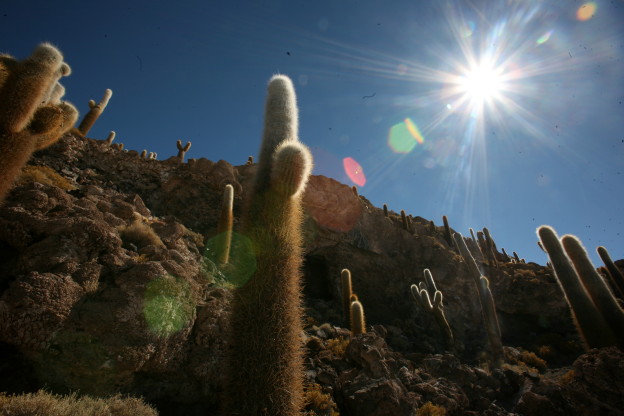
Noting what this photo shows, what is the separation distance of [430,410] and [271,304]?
4416 mm

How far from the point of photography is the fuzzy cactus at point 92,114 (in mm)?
13212

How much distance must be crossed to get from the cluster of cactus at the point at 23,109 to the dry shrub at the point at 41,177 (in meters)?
2.15

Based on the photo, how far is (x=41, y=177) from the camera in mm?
7883

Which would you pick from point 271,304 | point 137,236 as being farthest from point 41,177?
point 271,304

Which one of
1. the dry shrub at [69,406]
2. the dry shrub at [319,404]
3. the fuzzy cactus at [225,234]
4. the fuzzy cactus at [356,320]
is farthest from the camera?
the fuzzy cactus at [225,234]

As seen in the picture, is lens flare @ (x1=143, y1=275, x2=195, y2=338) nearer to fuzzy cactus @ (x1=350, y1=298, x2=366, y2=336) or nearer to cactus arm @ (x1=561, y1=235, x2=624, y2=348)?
fuzzy cactus @ (x1=350, y1=298, x2=366, y2=336)

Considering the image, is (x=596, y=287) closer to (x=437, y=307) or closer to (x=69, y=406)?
(x=437, y=307)

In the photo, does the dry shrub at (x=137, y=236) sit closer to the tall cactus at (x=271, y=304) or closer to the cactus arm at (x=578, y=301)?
A: the tall cactus at (x=271, y=304)

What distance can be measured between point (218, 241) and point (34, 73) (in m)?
6.41

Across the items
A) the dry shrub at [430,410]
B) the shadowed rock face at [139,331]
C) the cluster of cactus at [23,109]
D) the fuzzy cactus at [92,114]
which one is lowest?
the dry shrub at [430,410]

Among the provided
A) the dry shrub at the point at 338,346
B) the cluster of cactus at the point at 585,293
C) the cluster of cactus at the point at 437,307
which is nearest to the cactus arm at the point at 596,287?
the cluster of cactus at the point at 585,293

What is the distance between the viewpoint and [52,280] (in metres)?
4.23

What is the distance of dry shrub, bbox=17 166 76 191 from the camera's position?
23.8 ft

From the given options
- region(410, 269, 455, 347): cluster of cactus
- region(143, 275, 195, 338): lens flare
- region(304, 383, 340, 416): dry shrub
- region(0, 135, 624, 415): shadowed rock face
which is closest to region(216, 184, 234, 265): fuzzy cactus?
region(0, 135, 624, 415): shadowed rock face
